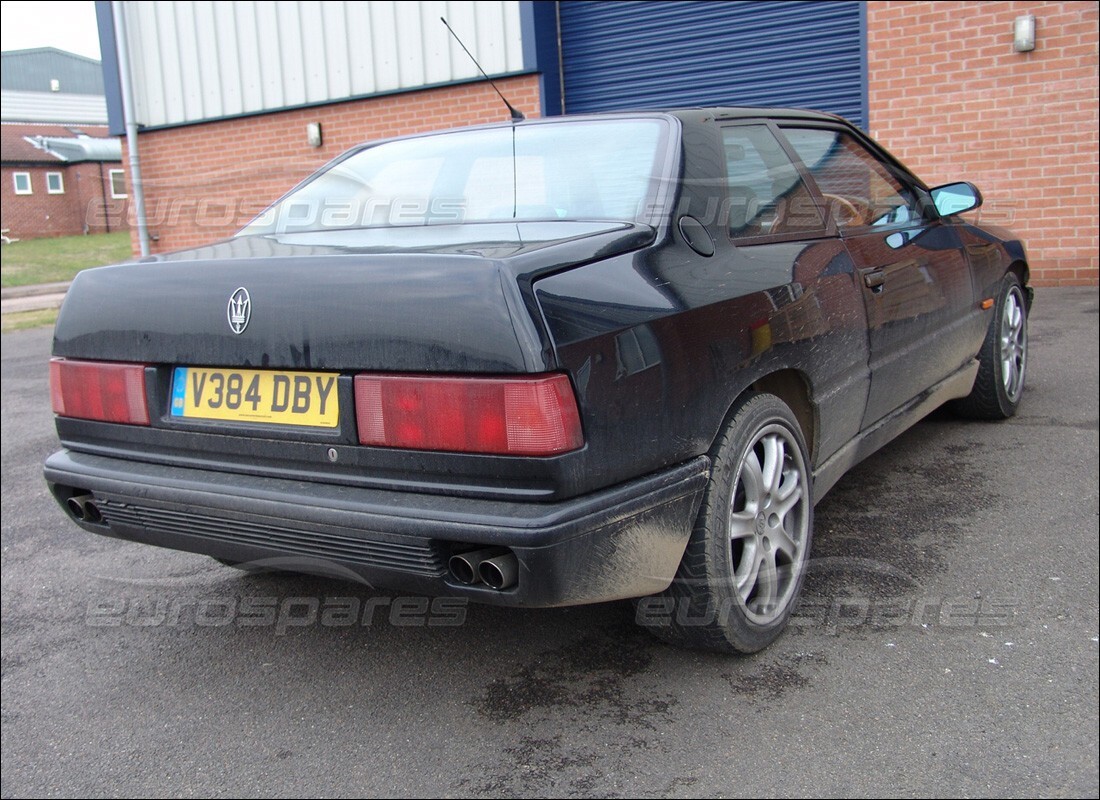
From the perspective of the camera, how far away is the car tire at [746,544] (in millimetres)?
2602

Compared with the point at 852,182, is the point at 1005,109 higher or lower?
higher

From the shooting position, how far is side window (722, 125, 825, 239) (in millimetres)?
3025

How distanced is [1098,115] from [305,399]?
805cm

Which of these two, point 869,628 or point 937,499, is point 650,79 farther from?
point 869,628

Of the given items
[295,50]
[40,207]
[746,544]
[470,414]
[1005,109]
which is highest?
[295,50]

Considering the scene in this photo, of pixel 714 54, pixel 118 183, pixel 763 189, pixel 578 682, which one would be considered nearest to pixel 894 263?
pixel 763 189

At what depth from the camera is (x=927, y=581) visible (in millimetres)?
3188

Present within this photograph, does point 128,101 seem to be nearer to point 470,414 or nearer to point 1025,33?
point 1025,33

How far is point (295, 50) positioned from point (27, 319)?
18.4ft

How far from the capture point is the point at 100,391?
9.37 ft

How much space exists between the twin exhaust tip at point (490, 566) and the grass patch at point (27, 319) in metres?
12.5

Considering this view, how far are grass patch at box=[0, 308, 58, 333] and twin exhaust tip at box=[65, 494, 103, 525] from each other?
37.2 ft

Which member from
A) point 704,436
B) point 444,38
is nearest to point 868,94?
point 444,38

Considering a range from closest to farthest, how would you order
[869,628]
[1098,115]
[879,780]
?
[879,780], [869,628], [1098,115]
